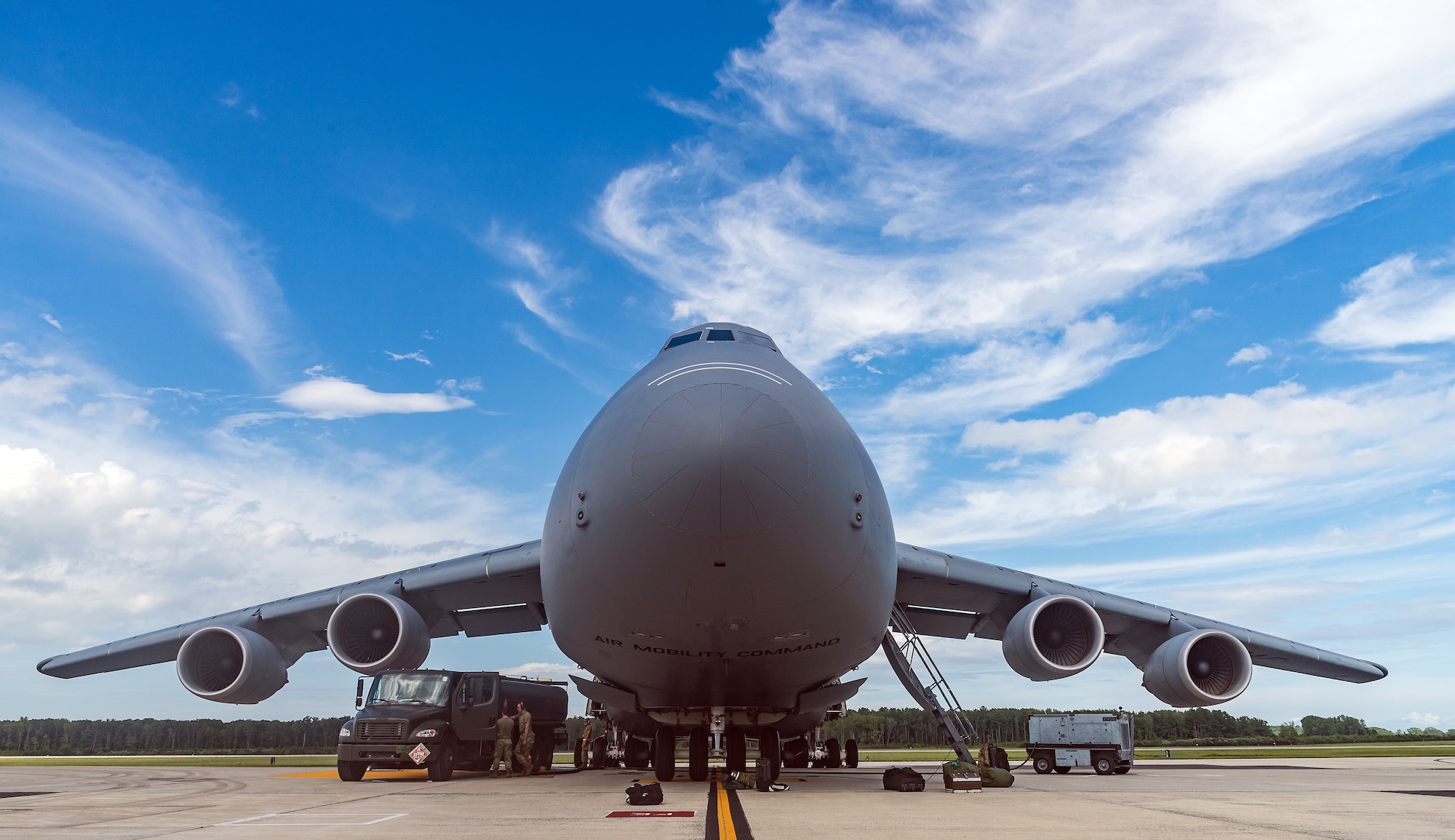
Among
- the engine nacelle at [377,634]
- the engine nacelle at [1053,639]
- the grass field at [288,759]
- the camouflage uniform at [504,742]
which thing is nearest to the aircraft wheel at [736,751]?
the engine nacelle at [1053,639]

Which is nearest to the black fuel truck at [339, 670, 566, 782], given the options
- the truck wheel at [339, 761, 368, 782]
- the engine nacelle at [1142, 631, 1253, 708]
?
the truck wheel at [339, 761, 368, 782]

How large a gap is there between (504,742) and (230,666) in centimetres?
451

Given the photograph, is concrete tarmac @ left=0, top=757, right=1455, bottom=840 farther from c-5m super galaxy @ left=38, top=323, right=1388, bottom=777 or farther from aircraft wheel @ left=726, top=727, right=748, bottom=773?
c-5m super galaxy @ left=38, top=323, right=1388, bottom=777

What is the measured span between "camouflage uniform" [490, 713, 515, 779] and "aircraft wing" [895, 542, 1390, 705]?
7.06 metres

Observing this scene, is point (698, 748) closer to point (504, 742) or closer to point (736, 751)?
point (736, 751)

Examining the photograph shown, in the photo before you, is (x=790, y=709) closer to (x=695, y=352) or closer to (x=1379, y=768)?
(x=695, y=352)

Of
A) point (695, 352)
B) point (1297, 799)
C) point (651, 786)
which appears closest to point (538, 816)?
point (651, 786)

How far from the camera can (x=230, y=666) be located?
14.4m

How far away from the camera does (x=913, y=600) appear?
15.0 metres

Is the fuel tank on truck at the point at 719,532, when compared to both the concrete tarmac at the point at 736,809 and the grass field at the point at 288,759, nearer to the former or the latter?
the concrete tarmac at the point at 736,809

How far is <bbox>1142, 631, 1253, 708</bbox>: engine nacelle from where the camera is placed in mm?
13102

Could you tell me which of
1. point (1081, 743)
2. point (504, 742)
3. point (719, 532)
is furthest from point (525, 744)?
point (1081, 743)


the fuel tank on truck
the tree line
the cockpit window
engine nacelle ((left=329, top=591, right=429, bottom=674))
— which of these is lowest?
the tree line

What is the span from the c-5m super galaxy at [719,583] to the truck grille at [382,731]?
93 centimetres
